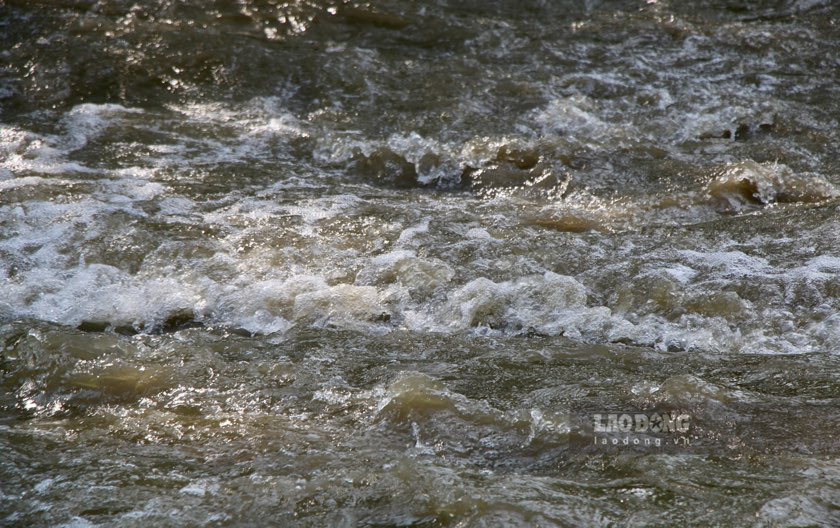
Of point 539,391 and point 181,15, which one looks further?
point 181,15

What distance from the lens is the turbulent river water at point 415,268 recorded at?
6.78 feet

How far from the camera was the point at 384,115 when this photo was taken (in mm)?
4879

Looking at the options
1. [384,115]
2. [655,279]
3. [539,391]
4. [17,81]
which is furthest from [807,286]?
[17,81]

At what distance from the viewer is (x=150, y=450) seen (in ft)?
7.25

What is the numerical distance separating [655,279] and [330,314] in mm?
1139

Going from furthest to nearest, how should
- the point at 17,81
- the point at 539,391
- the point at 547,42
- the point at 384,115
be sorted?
the point at 547,42 → the point at 17,81 → the point at 384,115 → the point at 539,391

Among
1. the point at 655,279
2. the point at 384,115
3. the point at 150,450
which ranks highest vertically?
the point at 384,115

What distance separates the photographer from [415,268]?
324 centimetres

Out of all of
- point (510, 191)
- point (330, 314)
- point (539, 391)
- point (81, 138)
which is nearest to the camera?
point (539, 391)

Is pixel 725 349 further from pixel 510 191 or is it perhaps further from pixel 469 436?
pixel 510 191

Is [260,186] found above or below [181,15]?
below

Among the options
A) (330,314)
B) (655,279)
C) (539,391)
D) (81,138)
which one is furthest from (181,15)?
(539,391)

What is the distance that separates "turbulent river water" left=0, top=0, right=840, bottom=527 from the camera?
6.78 ft

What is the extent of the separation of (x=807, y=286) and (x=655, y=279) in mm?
499
